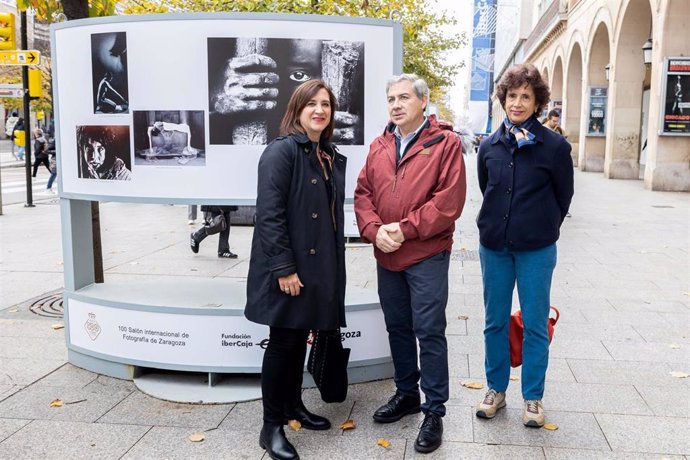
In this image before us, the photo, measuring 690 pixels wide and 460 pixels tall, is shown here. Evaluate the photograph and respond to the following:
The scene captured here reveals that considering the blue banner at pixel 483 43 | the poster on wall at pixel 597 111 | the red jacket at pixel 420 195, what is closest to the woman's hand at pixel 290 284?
the red jacket at pixel 420 195

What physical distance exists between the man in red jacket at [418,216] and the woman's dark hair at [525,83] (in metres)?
0.37

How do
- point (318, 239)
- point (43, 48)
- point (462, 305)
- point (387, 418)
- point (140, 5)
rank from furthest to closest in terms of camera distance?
point (43, 48) < point (140, 5) < point (462, 305) < point (387, 418) < point (318, 239)

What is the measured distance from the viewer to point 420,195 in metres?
3.86

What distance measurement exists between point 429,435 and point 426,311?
0.65 m

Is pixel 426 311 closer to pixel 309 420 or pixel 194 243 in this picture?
pixel 309 420

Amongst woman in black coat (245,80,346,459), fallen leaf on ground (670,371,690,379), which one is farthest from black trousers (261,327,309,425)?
fallen leaf on ground (670,371,690,379)

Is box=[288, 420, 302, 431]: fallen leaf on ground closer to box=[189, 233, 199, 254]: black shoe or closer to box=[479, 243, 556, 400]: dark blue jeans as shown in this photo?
box=[479, 243, 556, 400]: dark blue jeans

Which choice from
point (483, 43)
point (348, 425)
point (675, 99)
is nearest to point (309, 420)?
point (348, 425)

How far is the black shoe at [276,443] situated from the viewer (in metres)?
3.68

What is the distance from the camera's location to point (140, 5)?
1211 cm

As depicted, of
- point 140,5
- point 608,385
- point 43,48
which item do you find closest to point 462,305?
point 608,385

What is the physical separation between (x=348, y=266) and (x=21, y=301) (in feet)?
12.7

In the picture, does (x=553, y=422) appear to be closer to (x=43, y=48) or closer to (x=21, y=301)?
(x=21, y=301)

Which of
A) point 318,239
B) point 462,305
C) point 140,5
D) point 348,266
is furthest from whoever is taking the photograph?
point 140,5
